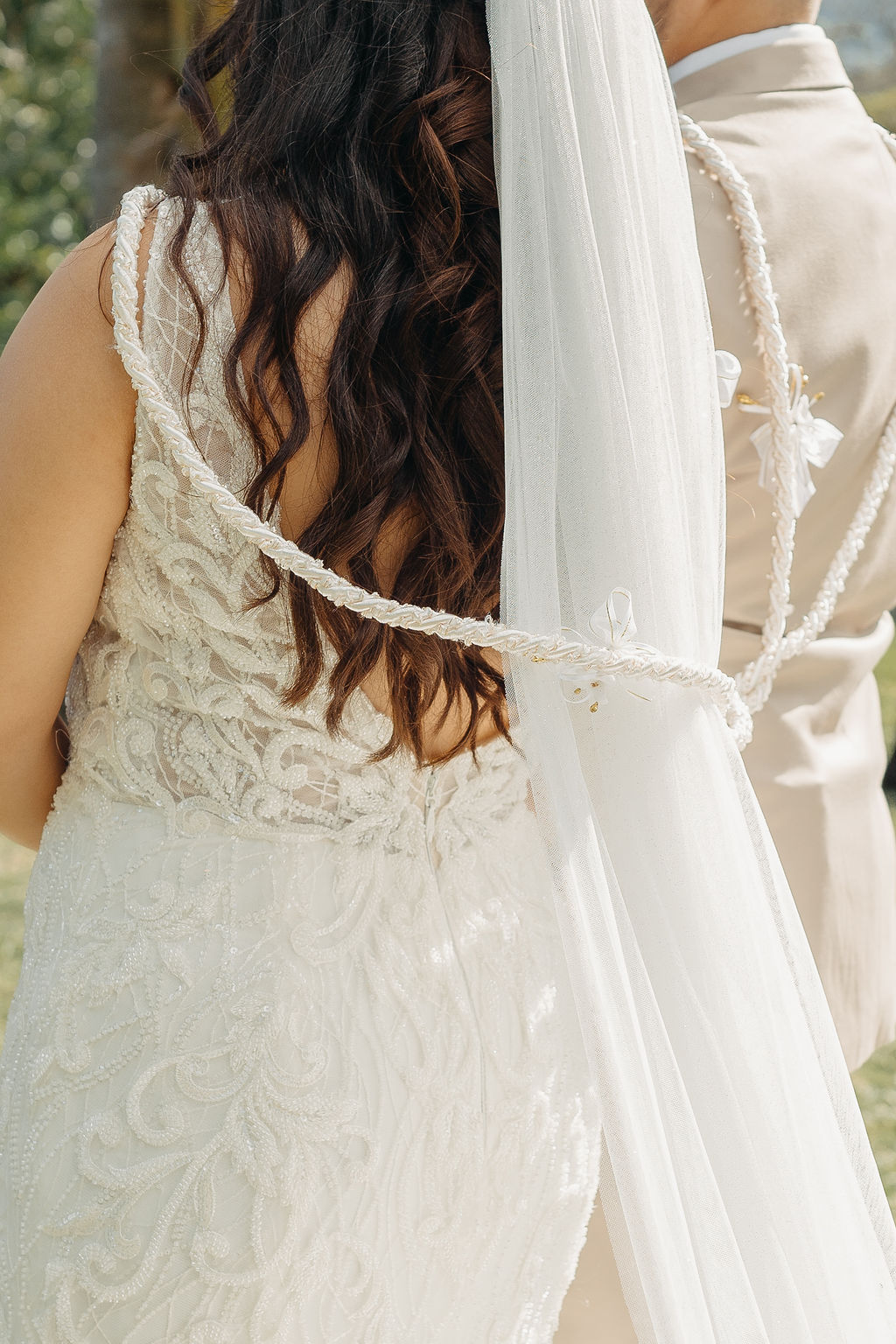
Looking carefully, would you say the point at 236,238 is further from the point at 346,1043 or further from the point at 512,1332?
the point at 512,1332

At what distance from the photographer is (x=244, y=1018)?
1.15 m

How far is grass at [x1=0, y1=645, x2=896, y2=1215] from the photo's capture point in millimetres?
3465

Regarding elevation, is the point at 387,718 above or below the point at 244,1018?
above

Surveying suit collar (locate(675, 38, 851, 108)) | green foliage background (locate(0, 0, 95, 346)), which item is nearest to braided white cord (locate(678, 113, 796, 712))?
suit collar (locate(675, 38, 851, 108))

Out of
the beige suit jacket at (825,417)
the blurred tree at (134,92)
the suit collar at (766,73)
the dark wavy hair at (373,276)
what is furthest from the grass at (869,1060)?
the blurred tree at (134,92)

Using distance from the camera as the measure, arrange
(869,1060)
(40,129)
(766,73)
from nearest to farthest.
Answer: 1. (766,73)
2. (869,1060)
3. (40,129)

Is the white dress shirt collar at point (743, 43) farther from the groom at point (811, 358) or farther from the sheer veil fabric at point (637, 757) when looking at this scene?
the sheer veil fabric at point (637, 757)

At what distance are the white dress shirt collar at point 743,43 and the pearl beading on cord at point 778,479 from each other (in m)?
0.14

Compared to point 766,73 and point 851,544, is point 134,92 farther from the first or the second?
point 851,544

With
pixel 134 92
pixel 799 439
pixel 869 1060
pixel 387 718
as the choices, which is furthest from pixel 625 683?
pixel 869 1060

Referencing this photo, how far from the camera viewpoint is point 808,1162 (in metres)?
0.99

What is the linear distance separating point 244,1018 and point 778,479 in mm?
836

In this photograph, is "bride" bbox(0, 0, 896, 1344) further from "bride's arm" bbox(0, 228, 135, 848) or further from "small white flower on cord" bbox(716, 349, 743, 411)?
"small white flower on cord" bbox(716, 349, 743, 411)

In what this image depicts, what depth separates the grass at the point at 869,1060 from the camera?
11.4 ft
